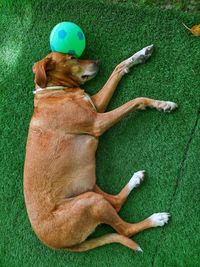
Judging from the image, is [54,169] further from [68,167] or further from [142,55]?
[142,55]

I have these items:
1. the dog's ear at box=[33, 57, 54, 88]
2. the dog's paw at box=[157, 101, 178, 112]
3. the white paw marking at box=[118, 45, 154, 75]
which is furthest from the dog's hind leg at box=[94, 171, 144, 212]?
the dog's ear at box=[33, 57, 54, 88]

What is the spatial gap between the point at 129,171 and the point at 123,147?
27cm

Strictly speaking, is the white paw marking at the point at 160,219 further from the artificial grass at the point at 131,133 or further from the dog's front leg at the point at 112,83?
the dog's front leg at the point at 112,83

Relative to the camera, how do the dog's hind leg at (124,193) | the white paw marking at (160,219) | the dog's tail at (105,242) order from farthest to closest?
1. the dog's hind leg at (124,193)
2. the dog's tail at (105,242)
3. the white paw marking at (160,219)

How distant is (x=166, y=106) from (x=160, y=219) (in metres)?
1.13

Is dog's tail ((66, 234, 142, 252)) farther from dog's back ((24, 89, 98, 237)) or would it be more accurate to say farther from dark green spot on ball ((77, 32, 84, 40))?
dark green spot on ball ((77, 32, 84, 40))

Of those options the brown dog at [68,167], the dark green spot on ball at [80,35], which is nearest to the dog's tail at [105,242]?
the brown dog at [68,167]

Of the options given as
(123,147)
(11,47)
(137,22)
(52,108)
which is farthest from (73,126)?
(11,47)

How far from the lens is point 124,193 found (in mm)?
4773

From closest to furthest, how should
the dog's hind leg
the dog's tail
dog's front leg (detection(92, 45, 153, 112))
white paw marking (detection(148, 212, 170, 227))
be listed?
white paw marking (detection(148, 212, 170, 227)), the dog's tail, the dog's hind leg, dog's front leg (detection(92, 45, 153, 112))

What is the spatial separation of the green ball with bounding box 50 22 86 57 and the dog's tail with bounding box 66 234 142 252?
1971mm

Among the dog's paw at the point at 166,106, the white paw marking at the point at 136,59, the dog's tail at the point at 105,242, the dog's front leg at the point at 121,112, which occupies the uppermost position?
the white paw marking at the point at 136,59

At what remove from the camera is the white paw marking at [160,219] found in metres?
4.50

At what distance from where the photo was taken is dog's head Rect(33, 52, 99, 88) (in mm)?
4656
